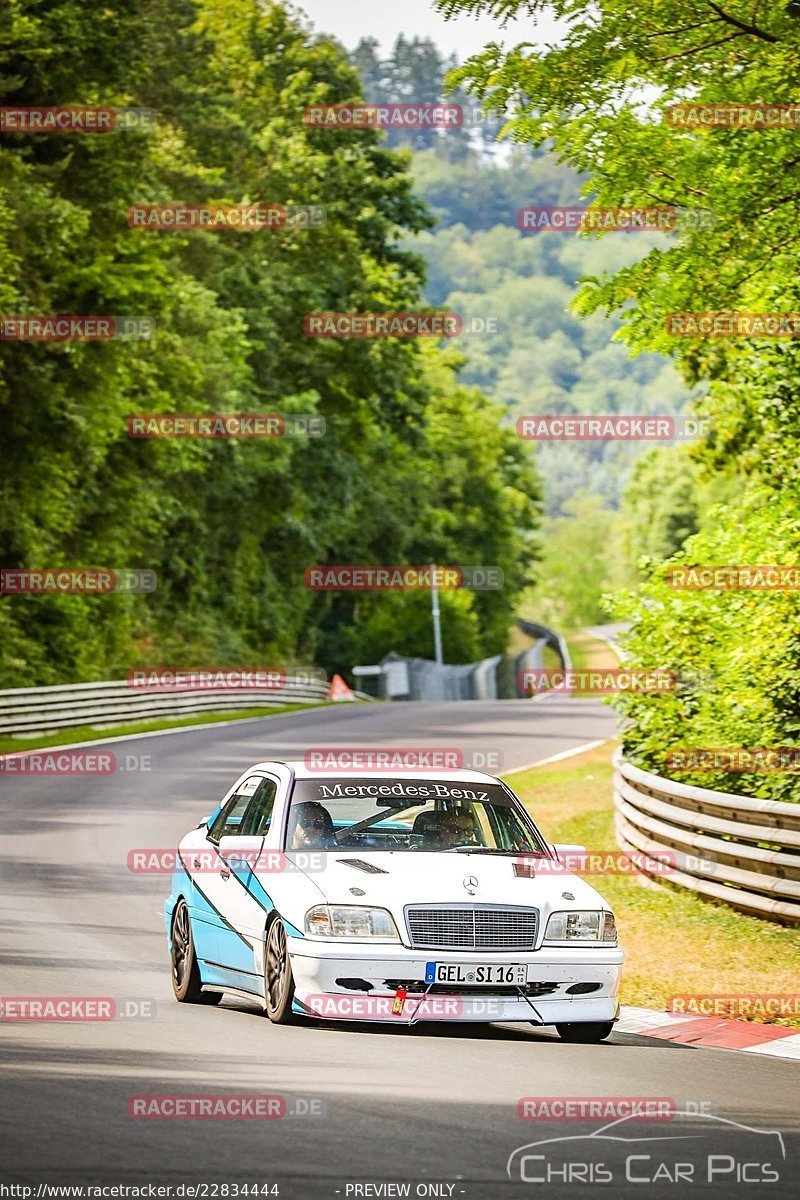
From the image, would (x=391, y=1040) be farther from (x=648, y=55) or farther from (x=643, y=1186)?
(x=648, y=55)

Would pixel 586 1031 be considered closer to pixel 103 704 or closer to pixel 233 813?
pixel 233 813

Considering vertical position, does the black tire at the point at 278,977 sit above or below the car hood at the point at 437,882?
below

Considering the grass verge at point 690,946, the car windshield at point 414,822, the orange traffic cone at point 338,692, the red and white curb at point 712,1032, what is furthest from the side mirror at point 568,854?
the orange traffic cone at point 338,692

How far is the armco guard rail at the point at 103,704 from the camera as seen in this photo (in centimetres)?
3631

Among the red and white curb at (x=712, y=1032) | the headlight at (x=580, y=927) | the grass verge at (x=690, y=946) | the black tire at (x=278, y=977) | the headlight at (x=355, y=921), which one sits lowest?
the grass verge at (x=690, y=946)

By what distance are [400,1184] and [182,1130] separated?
1.14m

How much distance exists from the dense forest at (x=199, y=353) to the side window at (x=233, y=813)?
2361 cm

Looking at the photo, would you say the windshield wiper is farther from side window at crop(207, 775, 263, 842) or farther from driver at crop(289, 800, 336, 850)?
side window at crop(207, 775, 263, 842)

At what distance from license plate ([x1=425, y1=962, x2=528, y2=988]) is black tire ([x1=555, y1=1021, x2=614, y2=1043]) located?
1.94 ft

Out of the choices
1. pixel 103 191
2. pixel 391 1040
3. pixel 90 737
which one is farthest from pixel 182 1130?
pixel 103 191

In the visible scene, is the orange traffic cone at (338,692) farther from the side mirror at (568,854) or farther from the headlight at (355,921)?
the headlight at (355,921)

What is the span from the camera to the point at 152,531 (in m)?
51.2

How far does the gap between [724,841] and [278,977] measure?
22.7 feet

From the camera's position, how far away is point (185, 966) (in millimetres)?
11164
